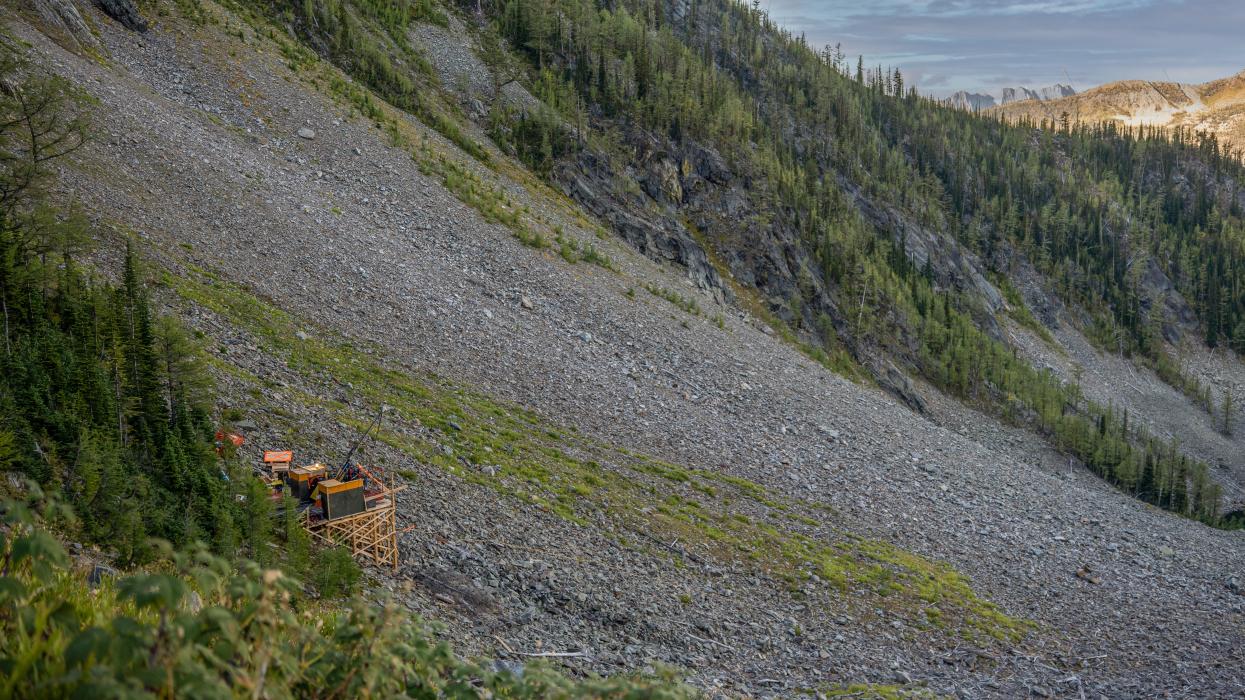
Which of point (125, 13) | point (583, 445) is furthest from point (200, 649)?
point (125, 13)

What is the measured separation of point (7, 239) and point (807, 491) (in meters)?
25.9

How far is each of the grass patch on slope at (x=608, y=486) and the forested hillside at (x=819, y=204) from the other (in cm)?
3439

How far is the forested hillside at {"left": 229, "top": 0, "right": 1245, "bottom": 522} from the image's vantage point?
6244cm

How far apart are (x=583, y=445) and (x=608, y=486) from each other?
298cm

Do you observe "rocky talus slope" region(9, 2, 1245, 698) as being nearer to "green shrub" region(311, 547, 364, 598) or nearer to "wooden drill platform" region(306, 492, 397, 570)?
"wooden drill platform" region(306, 492, 397, 570)

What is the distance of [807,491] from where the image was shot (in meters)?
29.2

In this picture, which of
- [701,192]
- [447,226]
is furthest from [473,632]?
[701,192]

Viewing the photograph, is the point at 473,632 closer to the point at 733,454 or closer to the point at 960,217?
the point at 733,454

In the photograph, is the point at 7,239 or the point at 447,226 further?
the point at 447,226

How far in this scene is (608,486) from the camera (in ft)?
75.8

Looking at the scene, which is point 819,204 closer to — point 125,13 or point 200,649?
point 125,13

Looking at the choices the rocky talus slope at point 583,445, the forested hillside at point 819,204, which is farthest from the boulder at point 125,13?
the forested hillside at point 819,204

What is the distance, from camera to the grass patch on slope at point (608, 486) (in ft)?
68.0

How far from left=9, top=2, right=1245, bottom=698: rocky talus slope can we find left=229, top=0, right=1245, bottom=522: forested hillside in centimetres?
1514
